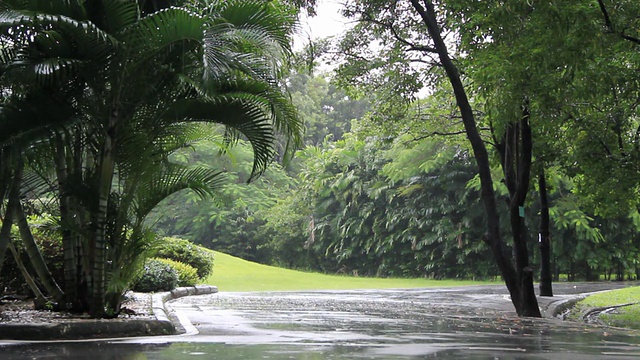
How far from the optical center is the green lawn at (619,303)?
17.6 m

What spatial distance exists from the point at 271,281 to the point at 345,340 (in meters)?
26.1

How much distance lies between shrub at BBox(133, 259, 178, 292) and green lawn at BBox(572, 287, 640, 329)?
1090cm

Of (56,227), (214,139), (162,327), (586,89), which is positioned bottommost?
(162,327)

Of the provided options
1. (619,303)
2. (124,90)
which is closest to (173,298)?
(124,90)

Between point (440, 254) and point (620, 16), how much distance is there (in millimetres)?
30557

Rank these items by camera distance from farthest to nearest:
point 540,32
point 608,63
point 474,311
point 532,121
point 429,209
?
1. point 429,209
2. point 474,311
3. point 532,121
4. point 608,63
5. point 540,32

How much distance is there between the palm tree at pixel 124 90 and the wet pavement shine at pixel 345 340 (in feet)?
6.73

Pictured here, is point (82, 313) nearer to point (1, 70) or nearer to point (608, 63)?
point (1, 70)

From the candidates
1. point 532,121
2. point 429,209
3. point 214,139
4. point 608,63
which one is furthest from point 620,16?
point 429,209

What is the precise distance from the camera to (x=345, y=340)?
32.1 feet

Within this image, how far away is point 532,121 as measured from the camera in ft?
50.5

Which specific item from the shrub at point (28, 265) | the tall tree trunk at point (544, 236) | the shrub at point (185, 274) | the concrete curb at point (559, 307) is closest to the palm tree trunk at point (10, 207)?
the shrub at point (28, 265)

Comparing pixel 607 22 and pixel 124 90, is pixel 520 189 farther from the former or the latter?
pixel 124 90

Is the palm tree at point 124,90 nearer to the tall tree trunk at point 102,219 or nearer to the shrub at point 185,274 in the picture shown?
the tall tree trunk at point 102,219
